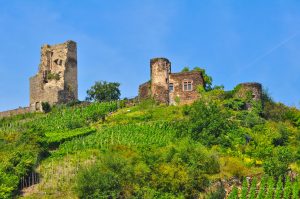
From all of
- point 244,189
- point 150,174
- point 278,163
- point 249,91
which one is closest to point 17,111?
point 249,91

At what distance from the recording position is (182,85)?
59688mm

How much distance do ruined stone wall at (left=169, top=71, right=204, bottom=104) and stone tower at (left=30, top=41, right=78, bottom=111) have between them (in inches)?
521

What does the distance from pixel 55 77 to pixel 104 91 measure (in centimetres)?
728

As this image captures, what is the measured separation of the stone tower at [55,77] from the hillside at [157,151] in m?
6.39

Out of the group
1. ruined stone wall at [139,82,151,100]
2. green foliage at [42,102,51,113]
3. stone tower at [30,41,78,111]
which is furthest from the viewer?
stone tower at [30,41,78,111]

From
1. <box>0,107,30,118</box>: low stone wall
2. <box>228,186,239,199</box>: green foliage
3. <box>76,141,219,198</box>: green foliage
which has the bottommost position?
<box>228,186,239,199</box>: green foliage

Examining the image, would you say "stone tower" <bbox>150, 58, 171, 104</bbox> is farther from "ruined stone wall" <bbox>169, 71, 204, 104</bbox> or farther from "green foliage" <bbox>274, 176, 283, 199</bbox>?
"green foliage" <bbox>274, 176, 283, 199</bbox>

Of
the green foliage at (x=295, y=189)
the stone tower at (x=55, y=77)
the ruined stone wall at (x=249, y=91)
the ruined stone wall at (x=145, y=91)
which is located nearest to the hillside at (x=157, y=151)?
the green foliage at (x=295, y=189)

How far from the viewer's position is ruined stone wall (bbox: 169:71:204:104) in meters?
59.3

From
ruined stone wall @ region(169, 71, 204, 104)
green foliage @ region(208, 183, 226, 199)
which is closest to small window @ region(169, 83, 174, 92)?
ruined stone wall @ region(169, 71, 204, 104)

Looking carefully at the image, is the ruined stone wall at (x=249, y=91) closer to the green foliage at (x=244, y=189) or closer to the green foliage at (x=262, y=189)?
the green foliage at (x=262, y=189)

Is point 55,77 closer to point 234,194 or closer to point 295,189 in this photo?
point 234,194

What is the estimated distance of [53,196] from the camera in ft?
140

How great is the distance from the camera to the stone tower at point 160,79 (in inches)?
2356
